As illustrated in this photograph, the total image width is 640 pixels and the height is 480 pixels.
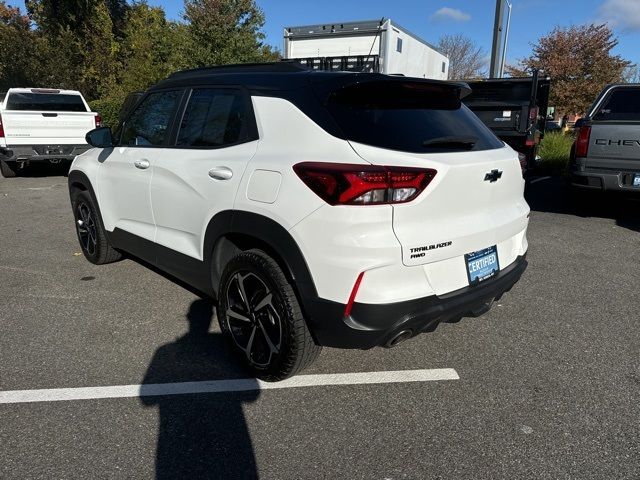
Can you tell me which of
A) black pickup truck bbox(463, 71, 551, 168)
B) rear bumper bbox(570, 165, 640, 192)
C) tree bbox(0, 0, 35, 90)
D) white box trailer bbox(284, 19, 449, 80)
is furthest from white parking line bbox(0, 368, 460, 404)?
tree bbox(0, 0, 35, 90)

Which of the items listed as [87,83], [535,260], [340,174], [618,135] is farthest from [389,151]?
[87,83]

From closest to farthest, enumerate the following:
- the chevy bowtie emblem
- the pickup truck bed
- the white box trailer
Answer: the chevy bowtie emblem < the pickup truck bed < the white box trailer

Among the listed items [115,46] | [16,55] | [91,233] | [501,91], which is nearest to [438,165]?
[91,233]

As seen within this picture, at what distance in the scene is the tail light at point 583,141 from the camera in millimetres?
6320

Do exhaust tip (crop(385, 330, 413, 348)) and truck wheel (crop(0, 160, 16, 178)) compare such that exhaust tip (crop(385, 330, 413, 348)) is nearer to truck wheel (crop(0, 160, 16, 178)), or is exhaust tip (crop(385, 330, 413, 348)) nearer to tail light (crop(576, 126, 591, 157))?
tail light (crop(576, 126, 591, 157))

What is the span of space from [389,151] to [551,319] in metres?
2.28

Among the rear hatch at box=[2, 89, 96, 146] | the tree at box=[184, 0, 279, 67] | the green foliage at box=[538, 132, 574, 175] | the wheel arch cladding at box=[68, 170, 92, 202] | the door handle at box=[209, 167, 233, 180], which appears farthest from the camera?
the tree at box=[184, 0, 279, 67]

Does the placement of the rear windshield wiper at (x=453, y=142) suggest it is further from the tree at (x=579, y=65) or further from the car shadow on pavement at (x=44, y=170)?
A: the tree at (x=579, y=65)

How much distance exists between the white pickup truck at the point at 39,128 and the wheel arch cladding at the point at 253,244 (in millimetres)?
8319

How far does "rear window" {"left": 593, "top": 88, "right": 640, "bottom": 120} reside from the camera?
6512 mm

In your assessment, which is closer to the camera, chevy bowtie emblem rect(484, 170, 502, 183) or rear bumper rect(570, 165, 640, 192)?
chevy bowtie emblem rect(484, 170, 502, 183)

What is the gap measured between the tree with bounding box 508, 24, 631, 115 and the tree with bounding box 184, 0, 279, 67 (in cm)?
1459

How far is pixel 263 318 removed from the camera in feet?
9.14

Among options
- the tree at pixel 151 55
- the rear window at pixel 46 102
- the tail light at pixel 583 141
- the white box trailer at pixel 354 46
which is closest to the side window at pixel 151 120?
the tail light at pixel 583 141
